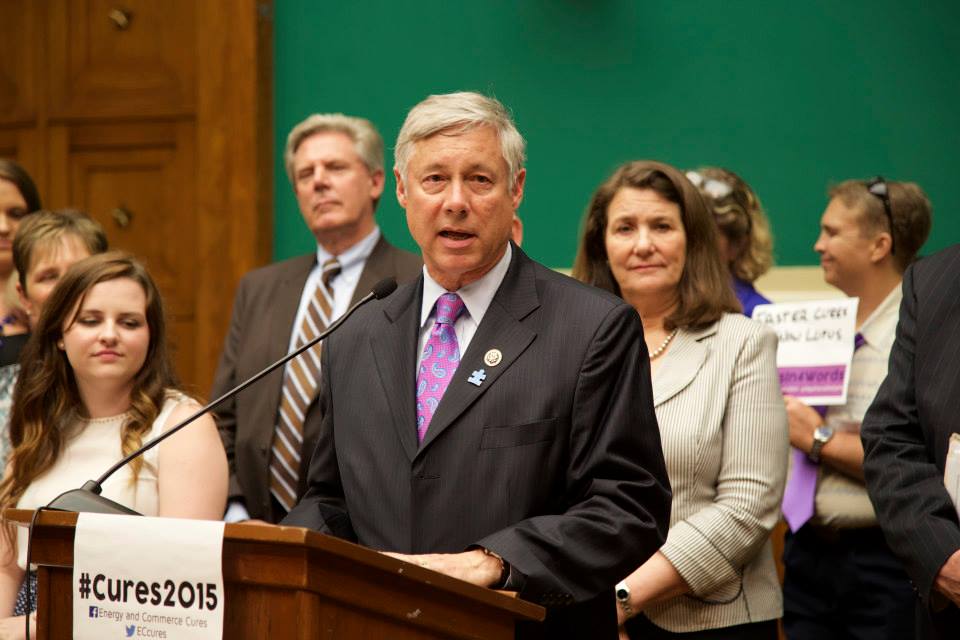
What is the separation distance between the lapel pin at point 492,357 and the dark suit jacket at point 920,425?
84cm

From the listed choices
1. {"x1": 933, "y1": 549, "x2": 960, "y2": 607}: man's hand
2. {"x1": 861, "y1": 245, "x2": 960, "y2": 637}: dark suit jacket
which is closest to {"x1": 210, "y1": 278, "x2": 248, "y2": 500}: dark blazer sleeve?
{"x1": 861, "y1": 245, "x2": 960, "y2": 637}: dark suit jacket

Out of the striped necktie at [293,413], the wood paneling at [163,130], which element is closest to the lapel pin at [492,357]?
the striped necktie at [293,413]

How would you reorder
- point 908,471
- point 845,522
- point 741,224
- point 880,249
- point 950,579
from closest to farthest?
point 950,579 < point 908,471 < point 845,522 < point 880,249 < point 741,224

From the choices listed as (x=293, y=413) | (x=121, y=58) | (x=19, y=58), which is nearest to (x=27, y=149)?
(x=19, y=58)

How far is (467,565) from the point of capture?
1.94 meters

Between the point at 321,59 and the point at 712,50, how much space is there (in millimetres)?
1649

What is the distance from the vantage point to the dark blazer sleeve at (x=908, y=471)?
7.66 ft

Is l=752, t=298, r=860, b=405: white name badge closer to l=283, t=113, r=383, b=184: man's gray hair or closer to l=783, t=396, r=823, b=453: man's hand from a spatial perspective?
l=783, t=396, r=823, b=453: man's hand

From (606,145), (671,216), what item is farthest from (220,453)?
(606,145)

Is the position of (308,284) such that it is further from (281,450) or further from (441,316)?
(441,316)

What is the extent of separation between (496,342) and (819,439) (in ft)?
4.77

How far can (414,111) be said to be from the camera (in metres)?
2.30

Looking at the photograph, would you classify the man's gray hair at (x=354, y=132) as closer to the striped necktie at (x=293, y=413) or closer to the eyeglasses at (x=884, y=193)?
the striped necktie at (x=293, y=413)

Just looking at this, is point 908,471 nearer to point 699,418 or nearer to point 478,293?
point 699,418
